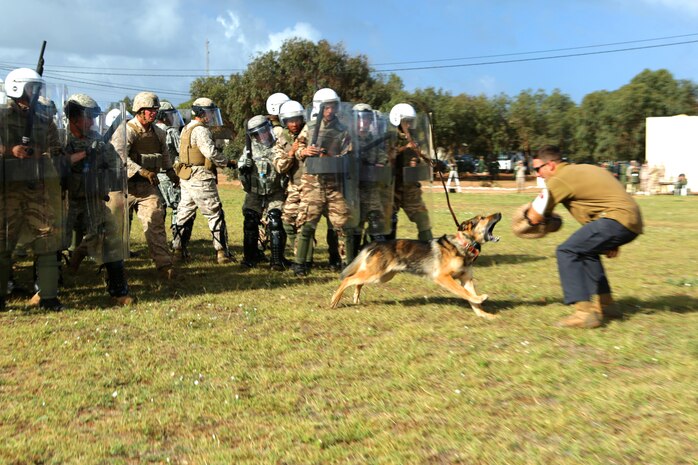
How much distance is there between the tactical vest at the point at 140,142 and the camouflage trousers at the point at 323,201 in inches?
78.5

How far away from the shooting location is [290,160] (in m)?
9.46

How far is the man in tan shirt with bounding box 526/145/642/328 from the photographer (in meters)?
6.49

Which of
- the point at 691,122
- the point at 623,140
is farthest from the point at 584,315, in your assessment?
the point at 623,140

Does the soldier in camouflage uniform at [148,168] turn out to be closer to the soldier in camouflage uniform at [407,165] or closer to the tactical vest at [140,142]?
the tactical vest at [140,142]

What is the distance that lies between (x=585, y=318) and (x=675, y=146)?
108 feet

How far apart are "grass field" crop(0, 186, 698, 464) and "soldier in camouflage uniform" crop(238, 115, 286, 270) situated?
1.34 m

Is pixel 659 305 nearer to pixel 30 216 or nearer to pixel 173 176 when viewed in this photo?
pixel 30 216

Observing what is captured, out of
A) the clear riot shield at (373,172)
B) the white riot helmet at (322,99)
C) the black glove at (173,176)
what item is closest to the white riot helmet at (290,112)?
the white riot helmet at (322,99)

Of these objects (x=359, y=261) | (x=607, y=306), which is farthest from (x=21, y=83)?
(x=607, y=306)

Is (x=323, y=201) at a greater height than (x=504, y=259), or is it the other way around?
(x=323, y=201)

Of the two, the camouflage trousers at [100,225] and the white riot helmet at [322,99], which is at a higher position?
the white riot helmet at [322,99]

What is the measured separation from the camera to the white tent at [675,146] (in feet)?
114

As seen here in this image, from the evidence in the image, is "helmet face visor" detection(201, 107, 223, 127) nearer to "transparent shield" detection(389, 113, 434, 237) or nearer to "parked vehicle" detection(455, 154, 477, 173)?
"transparent shield" detection(389, 113, 434, 237)

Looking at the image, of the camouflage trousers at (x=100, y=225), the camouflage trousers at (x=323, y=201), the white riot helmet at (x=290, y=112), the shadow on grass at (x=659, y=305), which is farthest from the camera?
the white riot helmet at (x=290, y=112)
